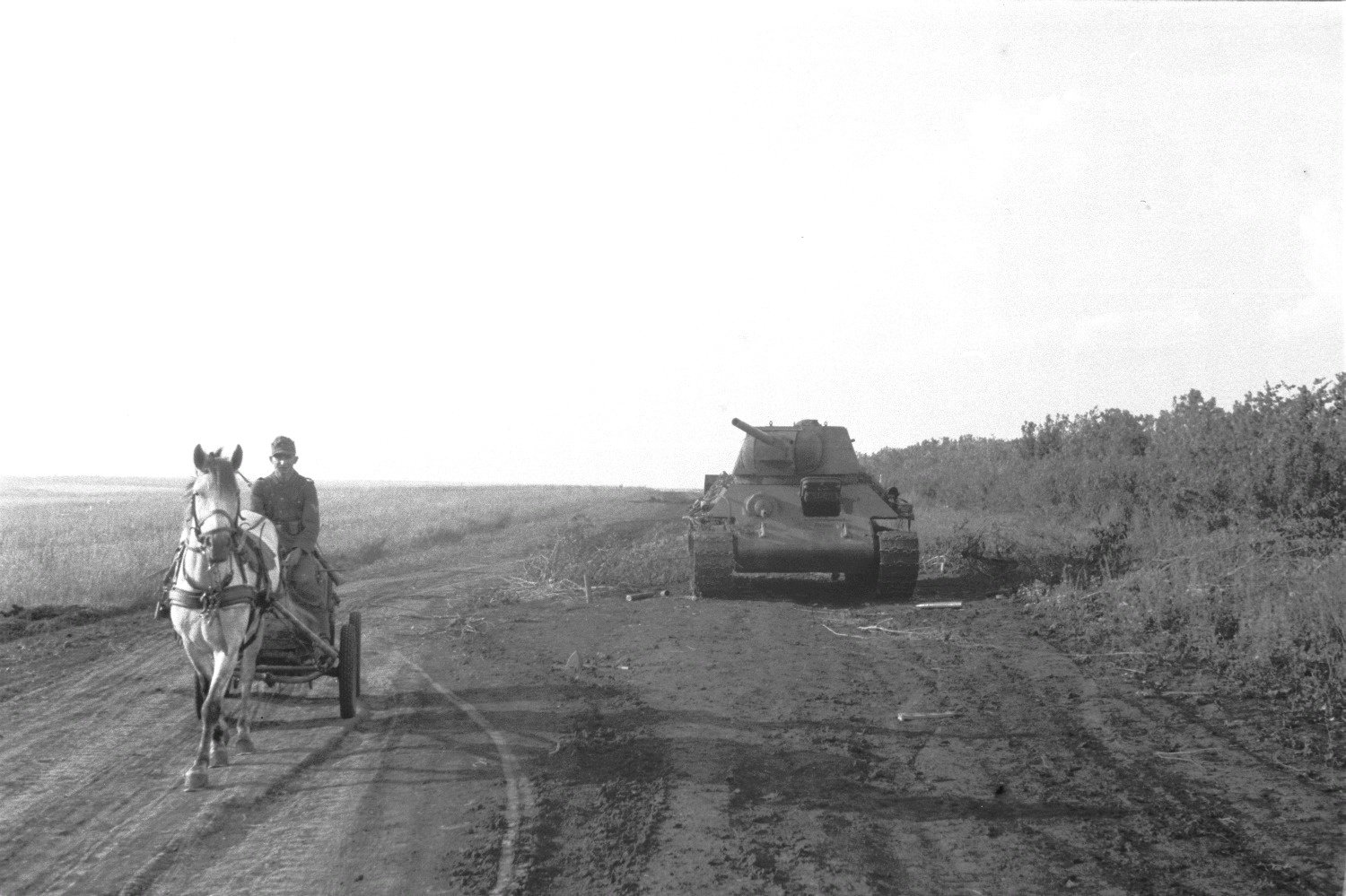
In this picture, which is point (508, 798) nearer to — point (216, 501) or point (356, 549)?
point (216, 501)

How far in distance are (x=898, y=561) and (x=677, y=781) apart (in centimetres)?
851

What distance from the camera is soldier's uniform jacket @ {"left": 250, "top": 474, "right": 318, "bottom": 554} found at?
9008 millimetres

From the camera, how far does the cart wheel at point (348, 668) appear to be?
27.4 feet

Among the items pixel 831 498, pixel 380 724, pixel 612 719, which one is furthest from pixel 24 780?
pixel 831 498

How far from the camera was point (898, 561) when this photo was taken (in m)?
14.6

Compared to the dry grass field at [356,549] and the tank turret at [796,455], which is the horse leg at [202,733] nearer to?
the dry grass field at [356,549]

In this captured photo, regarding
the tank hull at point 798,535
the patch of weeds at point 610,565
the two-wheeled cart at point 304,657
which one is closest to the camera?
the two-wheeled cart at point 304,657

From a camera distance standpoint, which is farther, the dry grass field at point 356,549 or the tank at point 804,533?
the dry grass field at point 356,549

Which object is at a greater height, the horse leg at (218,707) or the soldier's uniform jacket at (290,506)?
the soldier's uniform jacket at (290,506)

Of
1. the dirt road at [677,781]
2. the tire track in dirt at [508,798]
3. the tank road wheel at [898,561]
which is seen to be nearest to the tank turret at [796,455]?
the tank road wheel at [898,561]

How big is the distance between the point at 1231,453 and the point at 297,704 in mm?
14450

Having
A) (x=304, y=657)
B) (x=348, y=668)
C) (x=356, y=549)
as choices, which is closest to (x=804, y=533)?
(x=348, y=668)

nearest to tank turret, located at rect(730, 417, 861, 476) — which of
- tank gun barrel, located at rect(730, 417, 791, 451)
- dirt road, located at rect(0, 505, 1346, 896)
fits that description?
tank gun barrel, located at rect(730, 417, 791, 451)

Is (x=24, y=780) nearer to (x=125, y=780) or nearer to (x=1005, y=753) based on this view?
(x=125, y=780)
